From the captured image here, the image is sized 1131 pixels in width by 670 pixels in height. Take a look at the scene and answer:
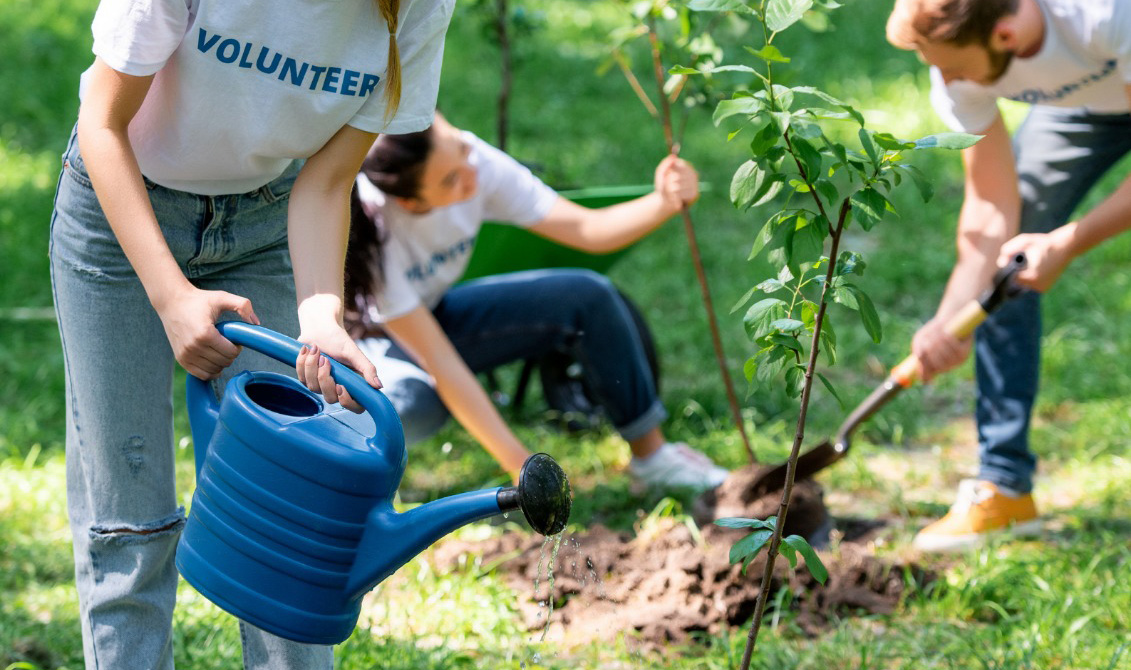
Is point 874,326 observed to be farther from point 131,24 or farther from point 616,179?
point 616,179

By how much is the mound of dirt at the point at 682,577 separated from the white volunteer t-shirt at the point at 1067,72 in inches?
33.0

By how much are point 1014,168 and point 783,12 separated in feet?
4.17

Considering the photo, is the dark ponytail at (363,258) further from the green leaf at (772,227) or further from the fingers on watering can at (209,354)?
the green leaf at (772,227)

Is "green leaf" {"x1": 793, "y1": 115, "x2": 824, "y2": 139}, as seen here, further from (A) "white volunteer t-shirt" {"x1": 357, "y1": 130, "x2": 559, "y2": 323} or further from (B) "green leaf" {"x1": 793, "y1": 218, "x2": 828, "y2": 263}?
(A) "white volunteer t-shirt" {"x1": 357, "y1": 130, "x2": 559, "y2": 323}

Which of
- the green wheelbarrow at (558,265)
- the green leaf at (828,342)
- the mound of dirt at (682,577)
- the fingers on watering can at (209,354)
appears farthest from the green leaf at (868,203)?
the green wheelbarrow at (558,265)

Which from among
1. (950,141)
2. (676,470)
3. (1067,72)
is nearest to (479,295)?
(676,470)

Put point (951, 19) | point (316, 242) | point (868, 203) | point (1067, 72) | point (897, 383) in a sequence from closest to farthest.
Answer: point (868, 203) → point (316, 242) → point (951, 19) → point (1067, 72) → point (897, 383)

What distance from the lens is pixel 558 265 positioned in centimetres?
336

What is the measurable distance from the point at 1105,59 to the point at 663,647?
1337 mm

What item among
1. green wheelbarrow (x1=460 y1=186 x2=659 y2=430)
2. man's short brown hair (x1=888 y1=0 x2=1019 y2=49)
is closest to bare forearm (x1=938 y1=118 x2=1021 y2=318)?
man's short brown hair (x1=888 y1=0 x2=1019 y2=49)

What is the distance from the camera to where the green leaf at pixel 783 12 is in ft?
4.60

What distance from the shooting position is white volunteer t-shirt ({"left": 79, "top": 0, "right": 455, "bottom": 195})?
4.72 feet

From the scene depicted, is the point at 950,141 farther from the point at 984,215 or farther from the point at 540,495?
the point at 984,215

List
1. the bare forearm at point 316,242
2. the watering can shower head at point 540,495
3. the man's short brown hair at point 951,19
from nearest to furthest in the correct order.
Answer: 1. the watering can shower head at point 540,495
2. the bare forearm at point 316,242
3. the man's short brown hair at point 951,19
